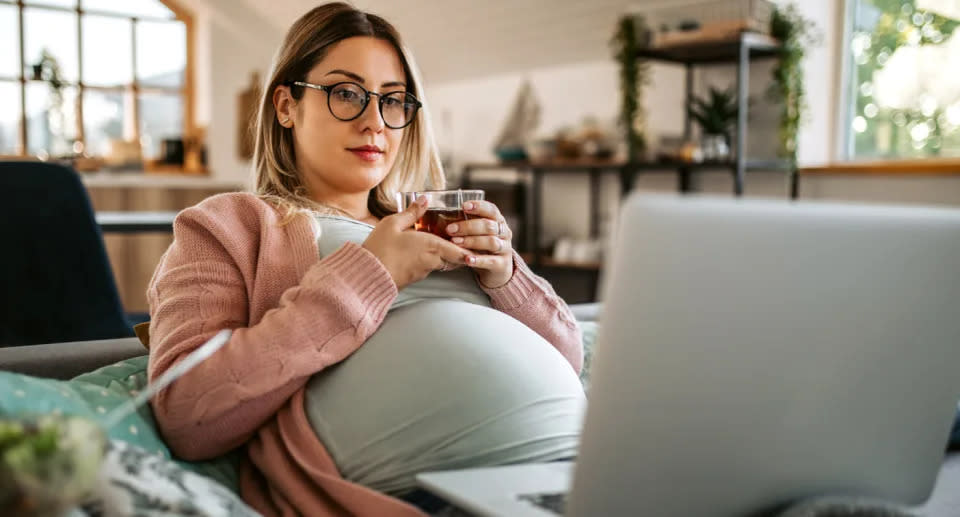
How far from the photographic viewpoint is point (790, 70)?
13.2 feet

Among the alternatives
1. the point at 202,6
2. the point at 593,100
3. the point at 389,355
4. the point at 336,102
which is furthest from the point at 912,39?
the point at 202,6

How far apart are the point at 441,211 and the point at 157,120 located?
685cm

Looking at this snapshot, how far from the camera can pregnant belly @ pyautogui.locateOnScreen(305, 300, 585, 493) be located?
1023mm

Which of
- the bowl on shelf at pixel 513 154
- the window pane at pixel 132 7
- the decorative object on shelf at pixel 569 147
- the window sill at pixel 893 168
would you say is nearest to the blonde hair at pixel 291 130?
the window sill at pixel 893 168

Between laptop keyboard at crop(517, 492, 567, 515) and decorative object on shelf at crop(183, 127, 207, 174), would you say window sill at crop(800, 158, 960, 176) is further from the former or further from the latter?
decorative object on shelf at crop(183, 127, 207, 174)

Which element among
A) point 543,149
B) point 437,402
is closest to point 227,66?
point 543,149

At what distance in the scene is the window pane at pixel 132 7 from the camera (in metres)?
6.87

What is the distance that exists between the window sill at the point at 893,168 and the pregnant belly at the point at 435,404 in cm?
316

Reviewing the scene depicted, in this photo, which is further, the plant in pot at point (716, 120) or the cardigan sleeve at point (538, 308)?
the plant in pot at point (716, 120)

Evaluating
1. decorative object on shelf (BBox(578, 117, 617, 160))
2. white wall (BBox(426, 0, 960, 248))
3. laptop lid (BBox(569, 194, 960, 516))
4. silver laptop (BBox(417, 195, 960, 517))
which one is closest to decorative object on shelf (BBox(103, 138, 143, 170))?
white wall (BBox(426, 0, 960, 248))

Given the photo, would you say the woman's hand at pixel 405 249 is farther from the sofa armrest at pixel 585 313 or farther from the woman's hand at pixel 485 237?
the sofa armrest at pixel 585 313

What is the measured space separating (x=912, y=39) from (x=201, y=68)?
5.79 m

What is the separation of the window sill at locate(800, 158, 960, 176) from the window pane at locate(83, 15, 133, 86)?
5639 millimetres

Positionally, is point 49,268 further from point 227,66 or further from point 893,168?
point 227,66
